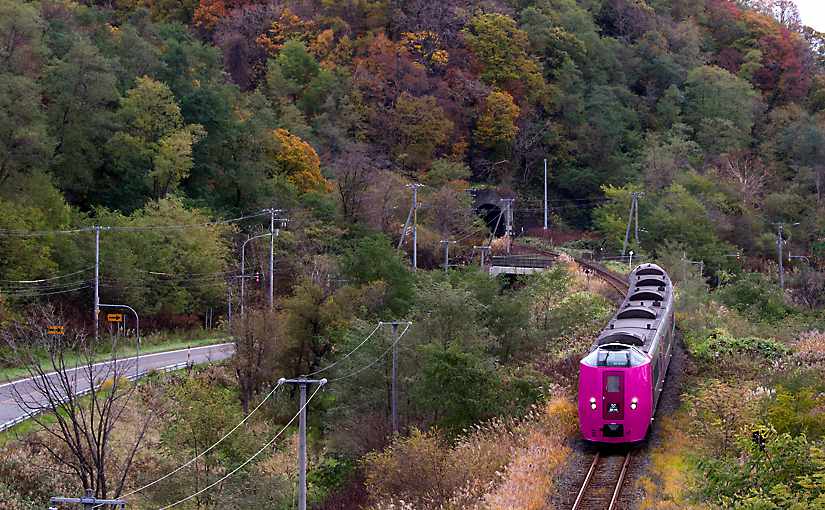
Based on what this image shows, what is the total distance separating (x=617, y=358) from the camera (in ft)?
64.9

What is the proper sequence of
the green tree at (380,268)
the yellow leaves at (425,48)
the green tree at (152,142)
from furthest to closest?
the yellow leaves at (425,48) < the green tree at (152,142) < the green tree at (380,268)

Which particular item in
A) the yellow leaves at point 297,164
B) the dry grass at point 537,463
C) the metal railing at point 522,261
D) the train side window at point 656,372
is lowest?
the metal railing at point 522,261

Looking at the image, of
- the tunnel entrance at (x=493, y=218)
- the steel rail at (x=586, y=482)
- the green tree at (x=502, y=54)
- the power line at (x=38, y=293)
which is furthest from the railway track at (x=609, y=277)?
the green tree at (x=502, y=54)

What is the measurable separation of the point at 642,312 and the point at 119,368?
64.3 feet

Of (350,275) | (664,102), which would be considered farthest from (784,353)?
(664,102)

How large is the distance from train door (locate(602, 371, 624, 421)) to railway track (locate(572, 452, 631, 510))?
94cm

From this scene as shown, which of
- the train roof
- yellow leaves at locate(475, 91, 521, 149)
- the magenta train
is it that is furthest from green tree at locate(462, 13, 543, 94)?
the magenta train

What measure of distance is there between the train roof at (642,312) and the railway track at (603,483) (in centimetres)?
271

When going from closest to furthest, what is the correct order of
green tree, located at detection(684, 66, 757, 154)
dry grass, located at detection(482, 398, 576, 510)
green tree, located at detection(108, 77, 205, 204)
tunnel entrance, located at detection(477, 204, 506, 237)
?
dry grass, located at detection(482, 398, 576, 510) < green tree, located at detection(108, 77, 205, 204) < tunnel entrance, located at detection(477, 204, 506, 237) < green tree, located at detection(684, 66, 757, 154)

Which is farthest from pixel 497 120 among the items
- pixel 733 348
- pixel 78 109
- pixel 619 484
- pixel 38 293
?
pixel 619 484

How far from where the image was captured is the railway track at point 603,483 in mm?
16938

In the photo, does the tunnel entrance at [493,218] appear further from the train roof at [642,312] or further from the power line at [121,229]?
the train roof at [642,312]

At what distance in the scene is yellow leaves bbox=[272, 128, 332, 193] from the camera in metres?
64.4

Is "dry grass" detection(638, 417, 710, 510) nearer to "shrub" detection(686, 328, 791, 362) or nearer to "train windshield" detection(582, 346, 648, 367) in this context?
"train windshield" detection(582, 346, 648, 367)
